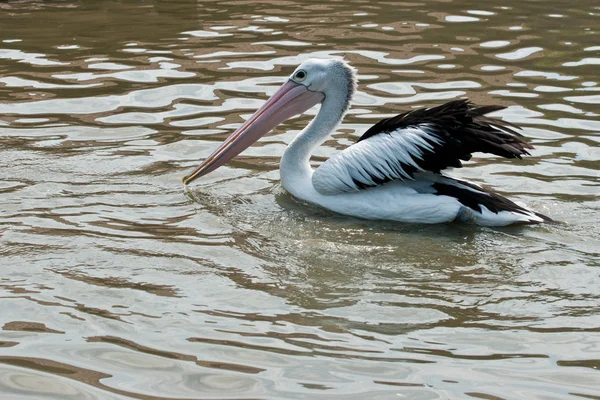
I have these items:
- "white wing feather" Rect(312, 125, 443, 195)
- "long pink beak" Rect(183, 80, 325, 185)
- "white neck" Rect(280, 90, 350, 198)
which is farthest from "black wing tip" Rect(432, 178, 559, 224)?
"long pink beak" Rect(183, 80, 325, 185)

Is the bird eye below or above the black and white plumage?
above

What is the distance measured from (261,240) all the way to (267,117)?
4.78ft

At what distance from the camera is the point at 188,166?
696cm

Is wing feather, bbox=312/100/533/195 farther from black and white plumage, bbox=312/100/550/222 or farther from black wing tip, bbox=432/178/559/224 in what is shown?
black wing tip, bbox=432/178/559/224

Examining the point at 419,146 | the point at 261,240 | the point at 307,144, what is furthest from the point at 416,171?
the point at 261,240

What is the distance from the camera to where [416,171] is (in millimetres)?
5988

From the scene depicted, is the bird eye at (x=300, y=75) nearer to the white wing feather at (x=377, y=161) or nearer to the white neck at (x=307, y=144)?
the white neck at (x=307, y=144)

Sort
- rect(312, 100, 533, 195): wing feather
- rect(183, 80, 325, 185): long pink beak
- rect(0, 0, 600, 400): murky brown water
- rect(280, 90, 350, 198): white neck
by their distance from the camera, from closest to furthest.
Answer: rect(0, 0, 600, 400): murky brown water → rect(312, 100, 533, 195): wing feather → rect(280, 90, 350, 198): white neck → rect(183, 80, 325, 185): long pink beak

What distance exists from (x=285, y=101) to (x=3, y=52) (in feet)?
12.7

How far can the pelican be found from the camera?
584 cm

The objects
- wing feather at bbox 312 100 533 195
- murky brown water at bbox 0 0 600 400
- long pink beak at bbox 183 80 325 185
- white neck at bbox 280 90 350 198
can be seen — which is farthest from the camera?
long pink beak at bbox 183 80 325 185

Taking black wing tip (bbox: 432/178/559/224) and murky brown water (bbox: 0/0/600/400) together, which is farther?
black wing tip (bbox: 432/178/559/224)

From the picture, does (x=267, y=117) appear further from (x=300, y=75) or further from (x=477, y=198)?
(x=477, y=198)

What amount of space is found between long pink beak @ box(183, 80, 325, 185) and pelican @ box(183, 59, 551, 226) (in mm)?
382
